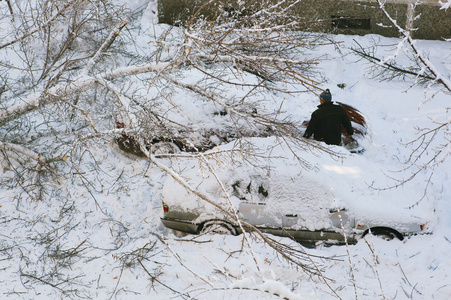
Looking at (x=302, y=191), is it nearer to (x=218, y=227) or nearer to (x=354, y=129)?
(x=218, y=227)

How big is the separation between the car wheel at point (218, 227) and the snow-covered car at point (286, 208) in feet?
0.06

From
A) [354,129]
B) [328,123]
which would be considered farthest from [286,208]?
[354,129]

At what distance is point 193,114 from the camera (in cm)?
828

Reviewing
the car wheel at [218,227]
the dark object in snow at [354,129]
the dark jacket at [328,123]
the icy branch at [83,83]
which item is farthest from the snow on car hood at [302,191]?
the icy branch at [83,83]

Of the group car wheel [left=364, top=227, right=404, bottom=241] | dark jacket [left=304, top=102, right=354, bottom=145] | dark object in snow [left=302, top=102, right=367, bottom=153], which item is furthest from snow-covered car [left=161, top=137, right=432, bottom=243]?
dark object in snow [left=302, top=102, right=367, bottom=153]

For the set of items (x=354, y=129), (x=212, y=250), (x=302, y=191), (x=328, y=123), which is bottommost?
(x=212, y=250)

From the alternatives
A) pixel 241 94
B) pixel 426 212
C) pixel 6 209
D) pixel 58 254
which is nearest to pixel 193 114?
pixel 241 94

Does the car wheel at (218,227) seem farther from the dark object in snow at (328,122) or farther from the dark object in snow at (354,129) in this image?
the dark object in snow at (354,129)

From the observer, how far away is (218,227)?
6777mm

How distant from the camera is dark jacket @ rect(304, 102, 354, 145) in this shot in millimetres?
7719

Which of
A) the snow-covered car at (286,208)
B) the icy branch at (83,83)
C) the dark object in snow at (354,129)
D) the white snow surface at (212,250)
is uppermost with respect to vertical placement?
the icy branch at (83,83)

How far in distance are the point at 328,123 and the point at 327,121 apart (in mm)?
48

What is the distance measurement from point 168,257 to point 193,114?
3.16 meters

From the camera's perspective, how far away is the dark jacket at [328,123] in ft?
25.3
